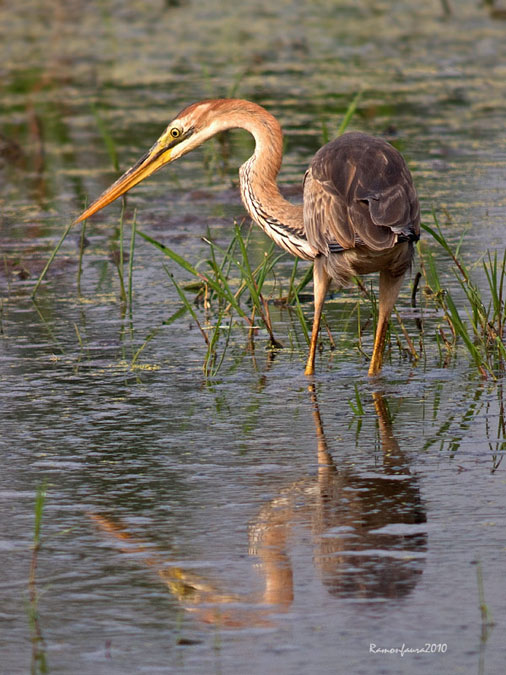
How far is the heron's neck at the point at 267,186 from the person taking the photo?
6.81m

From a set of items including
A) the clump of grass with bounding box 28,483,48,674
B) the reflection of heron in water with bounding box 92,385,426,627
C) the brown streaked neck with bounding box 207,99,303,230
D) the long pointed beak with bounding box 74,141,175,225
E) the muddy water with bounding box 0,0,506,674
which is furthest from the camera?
the long pointed beak with bounding box 74,141,175,225

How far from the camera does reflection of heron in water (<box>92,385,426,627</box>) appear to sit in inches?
151

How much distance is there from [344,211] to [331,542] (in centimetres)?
222

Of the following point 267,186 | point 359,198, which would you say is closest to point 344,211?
point 359,198

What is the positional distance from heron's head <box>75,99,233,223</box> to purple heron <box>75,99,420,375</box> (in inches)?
6.4

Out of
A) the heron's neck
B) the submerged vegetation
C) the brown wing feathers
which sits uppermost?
the brown wing feathers

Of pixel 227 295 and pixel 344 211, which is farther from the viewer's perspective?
pixel 227 295

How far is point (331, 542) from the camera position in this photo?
4.23 m

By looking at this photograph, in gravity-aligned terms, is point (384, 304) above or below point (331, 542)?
below

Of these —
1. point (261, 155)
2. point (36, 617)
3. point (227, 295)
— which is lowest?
point (227, 295)

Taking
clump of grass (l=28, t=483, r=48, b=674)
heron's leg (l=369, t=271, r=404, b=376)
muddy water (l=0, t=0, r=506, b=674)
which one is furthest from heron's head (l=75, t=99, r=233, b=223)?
clump of grass (l=28, t=483, r=48, b=674)

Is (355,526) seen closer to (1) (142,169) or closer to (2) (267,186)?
(2) (267,186)

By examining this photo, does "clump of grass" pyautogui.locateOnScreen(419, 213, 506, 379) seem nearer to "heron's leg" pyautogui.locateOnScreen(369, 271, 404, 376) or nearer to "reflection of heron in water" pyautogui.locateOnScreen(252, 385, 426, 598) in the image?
"heron's leg" pyautogui.locateOnScreen(369, 271, 404, 376)

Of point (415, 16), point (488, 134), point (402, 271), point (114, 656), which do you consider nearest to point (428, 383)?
point (402, 271)
